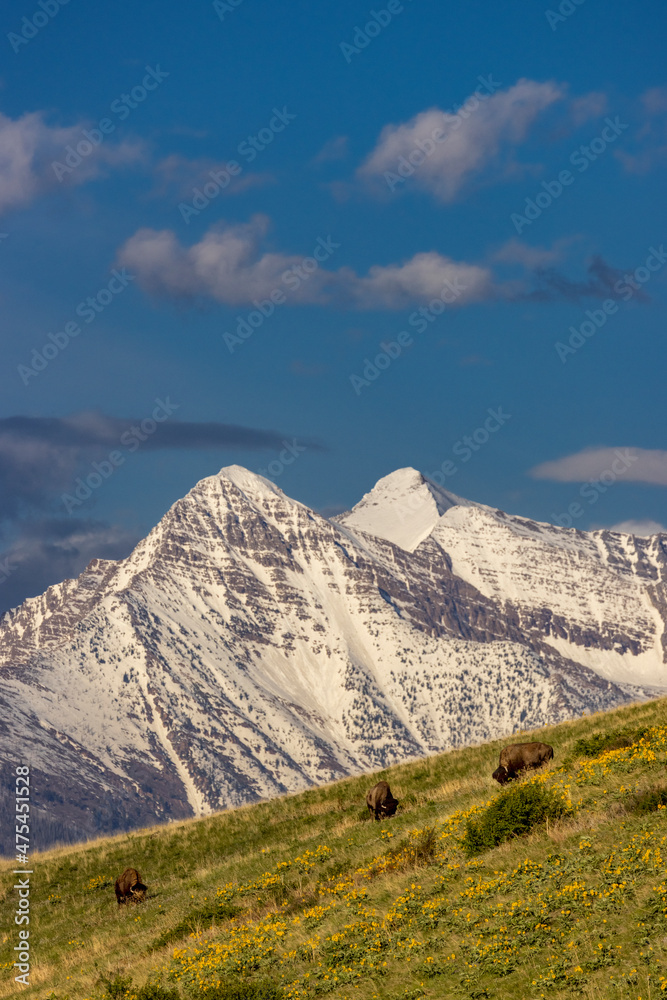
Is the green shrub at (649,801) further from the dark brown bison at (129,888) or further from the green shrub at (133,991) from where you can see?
the dark brown bison at (129,888)

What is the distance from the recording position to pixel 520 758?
100.0 ft

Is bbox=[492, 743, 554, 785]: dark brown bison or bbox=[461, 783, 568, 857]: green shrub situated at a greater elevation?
bbox=[492, 743, 554, 785]: dark brown bison

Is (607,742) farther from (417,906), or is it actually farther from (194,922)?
(194,922)

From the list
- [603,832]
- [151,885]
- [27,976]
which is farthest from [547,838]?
[151,885]

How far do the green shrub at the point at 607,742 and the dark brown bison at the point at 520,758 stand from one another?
3.14ft

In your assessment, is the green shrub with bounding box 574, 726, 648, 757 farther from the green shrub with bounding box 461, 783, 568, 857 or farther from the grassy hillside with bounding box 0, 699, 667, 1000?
the green shrub with bounding box 461, 783, 568, 857

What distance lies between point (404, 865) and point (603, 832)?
4.86 metres

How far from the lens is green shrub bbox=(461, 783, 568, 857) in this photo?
2355cm

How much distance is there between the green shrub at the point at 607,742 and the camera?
29.0 m

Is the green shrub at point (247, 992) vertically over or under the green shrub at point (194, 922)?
under

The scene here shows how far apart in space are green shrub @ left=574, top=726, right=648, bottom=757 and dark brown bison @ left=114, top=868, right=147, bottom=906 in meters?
13.6

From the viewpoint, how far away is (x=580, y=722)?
3959 cm

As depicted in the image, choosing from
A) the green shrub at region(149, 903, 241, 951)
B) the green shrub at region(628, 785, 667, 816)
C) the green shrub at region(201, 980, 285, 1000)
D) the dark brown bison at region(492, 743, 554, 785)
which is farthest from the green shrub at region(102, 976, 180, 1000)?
the dark brown bison at region(492, 743, 554, 785)

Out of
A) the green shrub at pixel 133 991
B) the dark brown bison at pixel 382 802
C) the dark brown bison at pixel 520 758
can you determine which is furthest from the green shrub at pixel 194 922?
the dark brown bison at pixel 520 758
